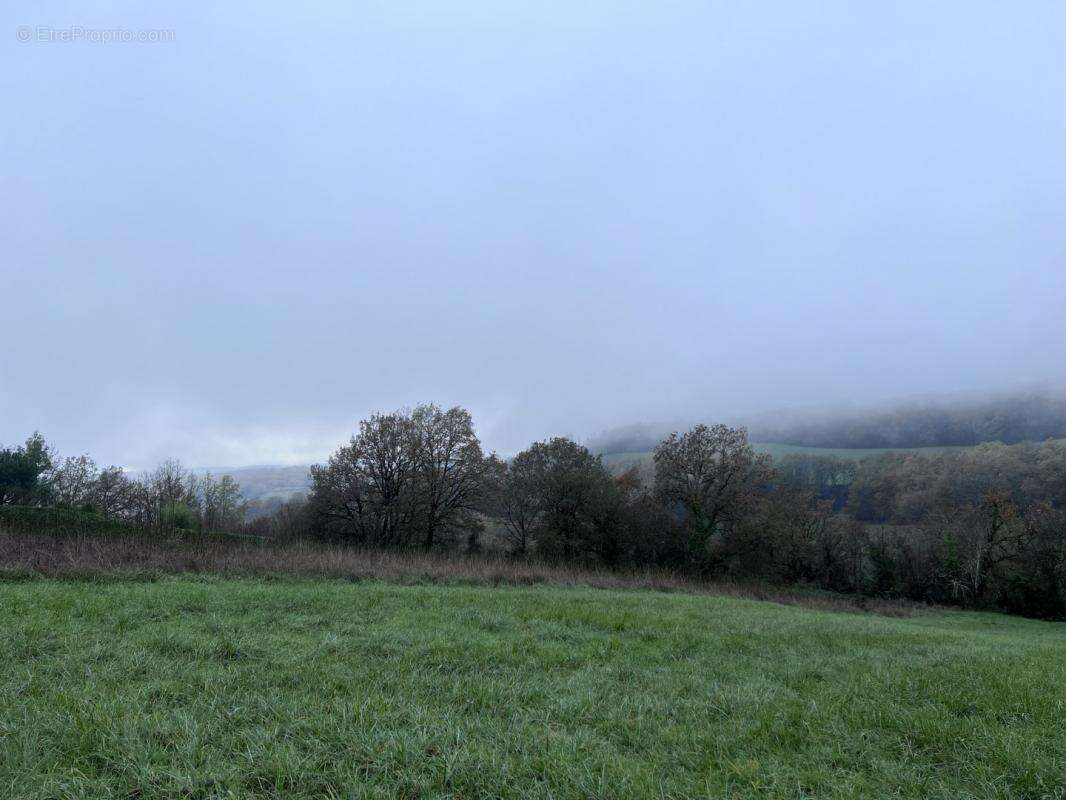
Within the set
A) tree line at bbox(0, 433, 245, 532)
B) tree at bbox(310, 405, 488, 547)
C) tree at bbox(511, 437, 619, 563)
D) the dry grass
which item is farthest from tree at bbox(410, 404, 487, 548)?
the dry grass

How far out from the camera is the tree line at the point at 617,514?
39719mm

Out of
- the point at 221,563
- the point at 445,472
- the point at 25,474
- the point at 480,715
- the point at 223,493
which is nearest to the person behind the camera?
the point at 480,715

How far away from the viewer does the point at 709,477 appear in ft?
146

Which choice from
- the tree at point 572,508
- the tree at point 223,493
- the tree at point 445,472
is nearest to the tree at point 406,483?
the tree at point 445,472

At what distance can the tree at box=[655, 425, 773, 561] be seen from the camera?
1677 inches

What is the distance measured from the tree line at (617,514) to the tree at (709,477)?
98 millimetres

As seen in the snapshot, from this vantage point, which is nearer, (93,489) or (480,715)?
(480,715)

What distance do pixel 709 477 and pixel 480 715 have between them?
43682 millimetres

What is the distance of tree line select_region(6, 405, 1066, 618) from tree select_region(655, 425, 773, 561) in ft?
0.32

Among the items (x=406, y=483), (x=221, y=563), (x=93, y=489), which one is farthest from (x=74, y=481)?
(x=221, y=563)

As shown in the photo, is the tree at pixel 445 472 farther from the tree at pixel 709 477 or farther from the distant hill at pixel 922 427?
the distant hill at pixel 922 427

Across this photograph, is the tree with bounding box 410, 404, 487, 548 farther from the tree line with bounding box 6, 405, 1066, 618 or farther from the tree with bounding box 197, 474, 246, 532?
the tree with bounding box 197, 474, 246, 532

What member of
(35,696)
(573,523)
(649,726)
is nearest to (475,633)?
(649,726)

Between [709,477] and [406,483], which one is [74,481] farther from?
[709,477]
